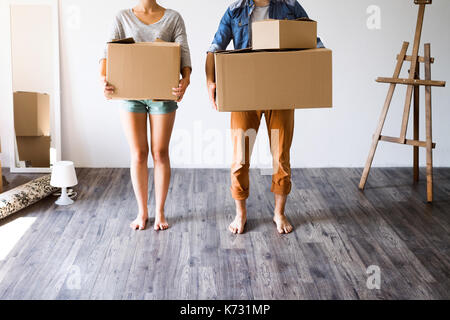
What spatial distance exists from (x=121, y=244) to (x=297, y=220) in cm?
95

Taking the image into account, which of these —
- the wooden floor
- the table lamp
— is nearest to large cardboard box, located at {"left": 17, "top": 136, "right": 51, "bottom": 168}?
the wooden floor

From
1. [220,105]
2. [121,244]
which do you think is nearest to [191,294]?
[121,244]

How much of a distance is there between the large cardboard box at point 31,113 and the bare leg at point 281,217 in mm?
1834

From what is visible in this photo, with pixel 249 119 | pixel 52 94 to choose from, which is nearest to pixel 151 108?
pixel 249 119

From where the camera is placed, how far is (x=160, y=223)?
2695 millimetres

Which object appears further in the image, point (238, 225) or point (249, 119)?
point (238, 225)

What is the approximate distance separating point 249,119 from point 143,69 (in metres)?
0.55

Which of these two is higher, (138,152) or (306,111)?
(306,111)

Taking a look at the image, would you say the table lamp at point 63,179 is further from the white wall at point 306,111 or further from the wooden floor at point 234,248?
the white wall at point 306,111

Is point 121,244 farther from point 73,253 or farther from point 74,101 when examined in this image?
point 74,101

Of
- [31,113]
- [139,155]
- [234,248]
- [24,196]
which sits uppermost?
[31,113]

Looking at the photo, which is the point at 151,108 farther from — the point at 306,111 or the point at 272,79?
the point at 306,111

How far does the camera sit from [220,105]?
2131 mm

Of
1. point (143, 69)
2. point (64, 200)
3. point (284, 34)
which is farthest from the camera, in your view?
point (64, 200)
